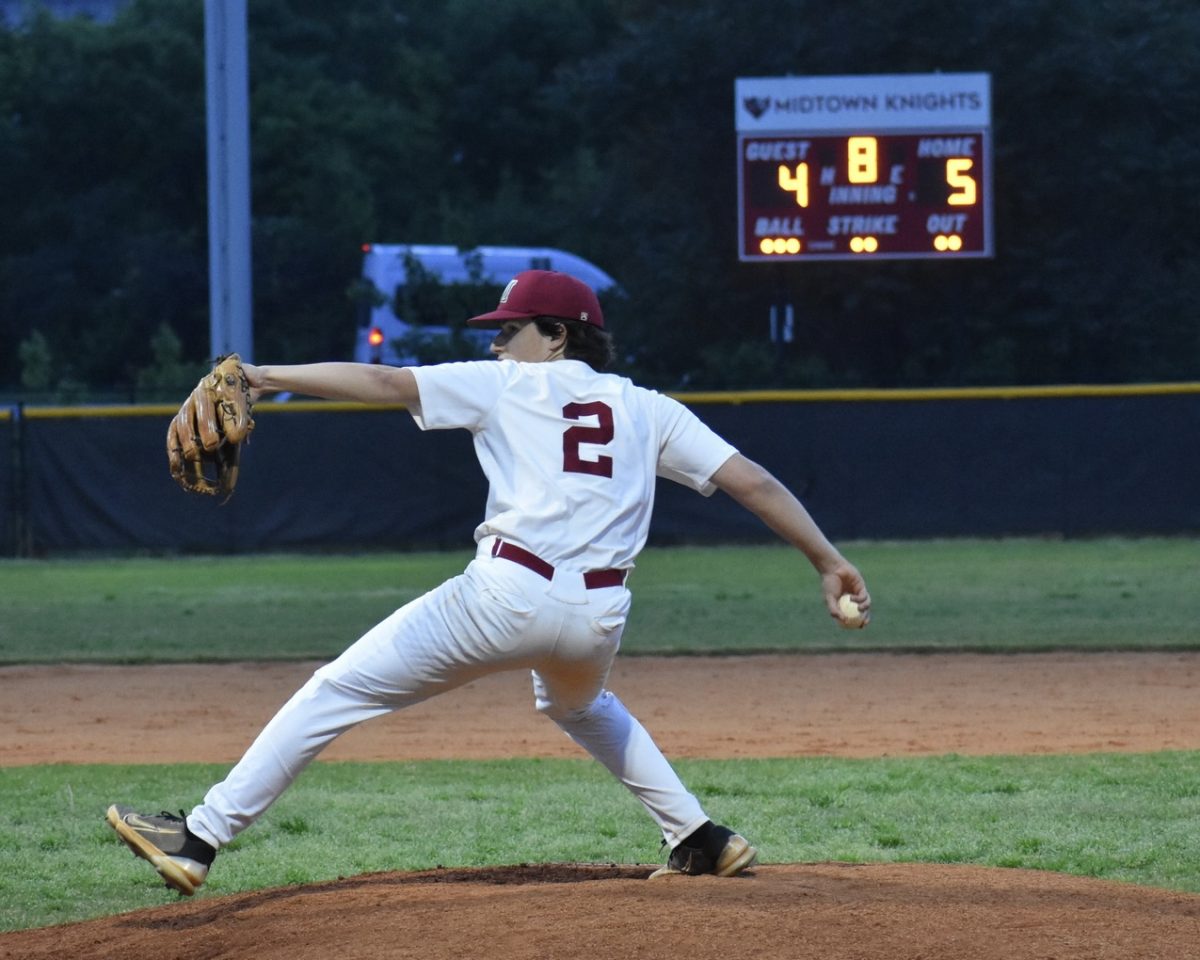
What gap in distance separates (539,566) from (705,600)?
30.1ft

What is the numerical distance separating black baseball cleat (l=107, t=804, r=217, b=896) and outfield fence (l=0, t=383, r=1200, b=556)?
1249 cm

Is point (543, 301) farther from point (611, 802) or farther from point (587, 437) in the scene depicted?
point (611, 802)

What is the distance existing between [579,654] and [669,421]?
1.95ft

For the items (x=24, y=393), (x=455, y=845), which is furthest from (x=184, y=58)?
(x=455, y=845)

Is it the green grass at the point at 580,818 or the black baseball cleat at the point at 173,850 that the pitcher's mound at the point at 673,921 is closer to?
the black baseball cleat at the point at 173,850

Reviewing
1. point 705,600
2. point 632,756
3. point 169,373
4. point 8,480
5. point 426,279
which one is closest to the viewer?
point 632,756

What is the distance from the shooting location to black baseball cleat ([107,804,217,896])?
4.02m

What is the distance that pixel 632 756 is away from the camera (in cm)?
440

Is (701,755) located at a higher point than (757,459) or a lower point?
lower

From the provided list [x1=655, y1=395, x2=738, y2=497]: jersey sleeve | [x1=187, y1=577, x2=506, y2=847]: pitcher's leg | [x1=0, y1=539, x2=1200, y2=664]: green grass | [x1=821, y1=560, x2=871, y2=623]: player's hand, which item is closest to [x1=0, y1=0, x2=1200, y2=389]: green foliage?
[x1=0, y1=539, x2=1200, y2=664]: green grass

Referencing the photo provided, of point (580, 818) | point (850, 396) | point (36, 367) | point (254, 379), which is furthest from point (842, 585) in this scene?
point (36, 367)

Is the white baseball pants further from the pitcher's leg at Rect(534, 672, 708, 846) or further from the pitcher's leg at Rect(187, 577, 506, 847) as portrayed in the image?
the pitcher's leg at Rect(534, 672, 708, 846)

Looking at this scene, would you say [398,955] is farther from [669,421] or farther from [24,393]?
[24,393]

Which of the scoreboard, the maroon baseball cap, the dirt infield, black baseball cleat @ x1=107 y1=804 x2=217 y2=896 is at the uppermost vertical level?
the scoreboard
